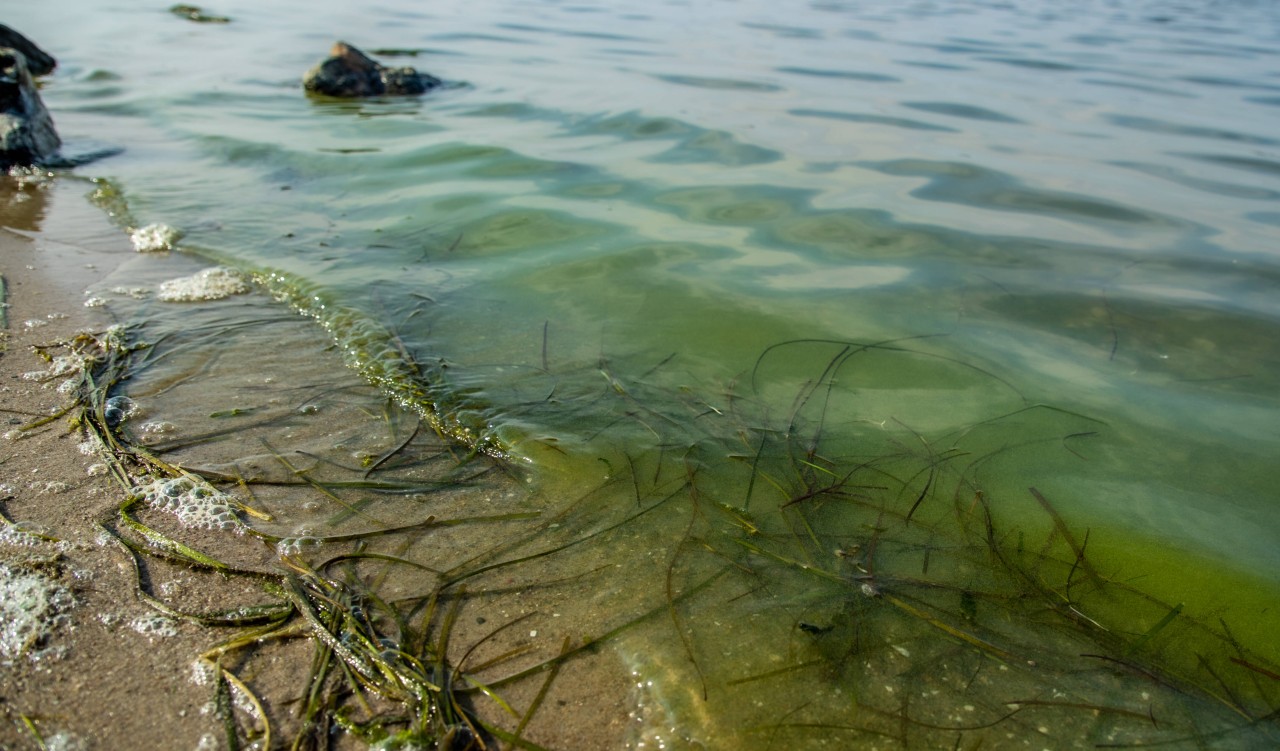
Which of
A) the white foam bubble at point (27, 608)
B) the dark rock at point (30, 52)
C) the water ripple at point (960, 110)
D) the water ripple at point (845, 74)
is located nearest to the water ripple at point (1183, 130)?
the water ripple at point (960, 110)

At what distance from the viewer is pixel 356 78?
8.70 meters

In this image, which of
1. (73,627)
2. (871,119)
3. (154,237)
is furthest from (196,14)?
(73,627)

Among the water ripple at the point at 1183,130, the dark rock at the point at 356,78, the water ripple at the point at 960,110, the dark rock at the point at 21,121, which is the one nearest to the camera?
the dark rock at the point at 21,121

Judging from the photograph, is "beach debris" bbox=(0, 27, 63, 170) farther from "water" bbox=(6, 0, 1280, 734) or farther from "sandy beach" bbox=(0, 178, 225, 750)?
"sandy beach" bbox=(0, 178, 225, 750)

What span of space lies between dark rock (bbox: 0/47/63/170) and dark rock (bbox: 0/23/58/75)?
10.9 ft

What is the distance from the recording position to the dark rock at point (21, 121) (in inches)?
231

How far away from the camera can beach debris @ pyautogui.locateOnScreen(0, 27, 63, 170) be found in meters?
5.87

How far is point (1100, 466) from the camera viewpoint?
2.82 meters

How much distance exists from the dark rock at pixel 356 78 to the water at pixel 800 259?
341 mm

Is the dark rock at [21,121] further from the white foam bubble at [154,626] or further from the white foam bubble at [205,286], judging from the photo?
the white foam bubble at [154,626]

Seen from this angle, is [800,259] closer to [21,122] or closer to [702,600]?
[702,600]

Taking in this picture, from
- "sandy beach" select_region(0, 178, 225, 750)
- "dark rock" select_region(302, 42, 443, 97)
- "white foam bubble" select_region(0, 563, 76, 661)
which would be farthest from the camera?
"dark rock" select_region(302, 42, 443, 97)

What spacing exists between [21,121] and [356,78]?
3.35m

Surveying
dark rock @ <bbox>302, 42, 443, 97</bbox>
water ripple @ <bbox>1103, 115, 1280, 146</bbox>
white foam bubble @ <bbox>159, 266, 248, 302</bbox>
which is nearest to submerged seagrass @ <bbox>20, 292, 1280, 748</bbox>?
white foam bubble @ <bbox>159, 266, 248, 302</bbox>
